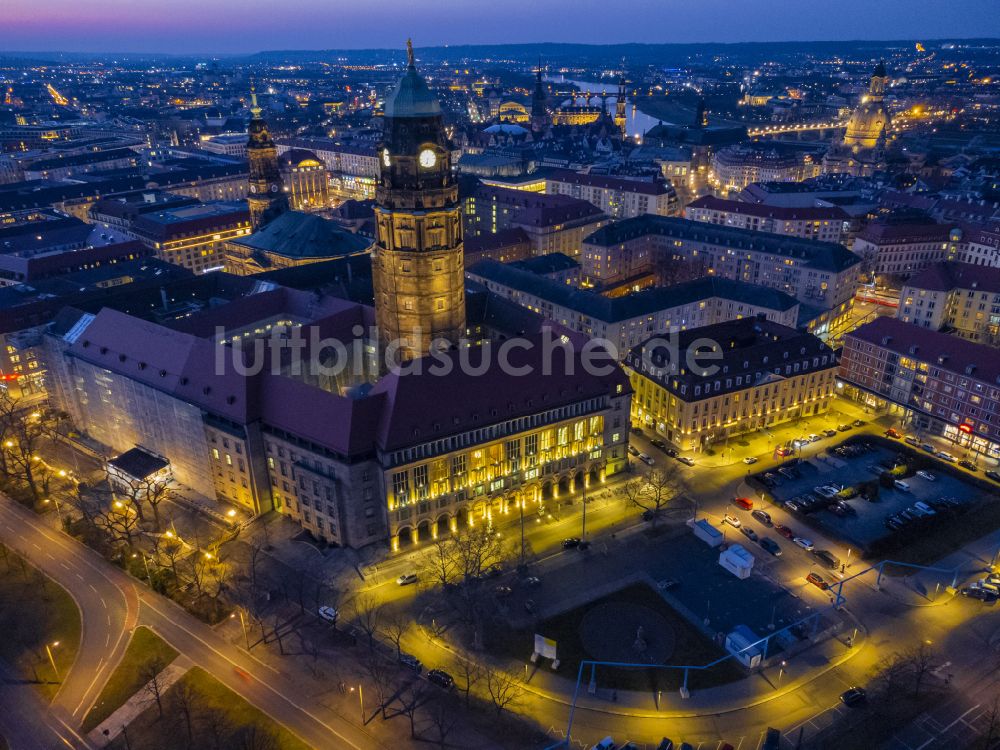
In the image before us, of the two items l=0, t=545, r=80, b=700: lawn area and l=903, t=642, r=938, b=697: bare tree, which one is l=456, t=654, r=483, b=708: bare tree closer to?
l=0, t=545, r=80, b=700: lawn area

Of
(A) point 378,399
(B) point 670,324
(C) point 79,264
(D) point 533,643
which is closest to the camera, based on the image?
(D) point 533,643

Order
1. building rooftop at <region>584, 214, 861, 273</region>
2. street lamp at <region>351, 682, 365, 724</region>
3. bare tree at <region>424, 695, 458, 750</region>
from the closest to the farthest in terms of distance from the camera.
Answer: bare tree at <region>424, 695, 458, 750</region> < street lamp at <region>351, 682, 365, 724</region> < building rooftop at <region>584, 214, 861, 273</region>

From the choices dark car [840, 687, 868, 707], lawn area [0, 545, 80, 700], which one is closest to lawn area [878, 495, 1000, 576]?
dark car [840, 687, 868, 707]

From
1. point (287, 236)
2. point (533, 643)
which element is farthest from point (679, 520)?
point (287, 236)

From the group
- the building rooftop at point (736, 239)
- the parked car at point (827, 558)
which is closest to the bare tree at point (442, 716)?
the parked car at point (827, 558)

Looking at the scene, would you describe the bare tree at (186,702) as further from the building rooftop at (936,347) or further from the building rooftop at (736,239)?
the building rooftop at (736,239)

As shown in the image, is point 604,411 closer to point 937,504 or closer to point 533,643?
point 533,643
